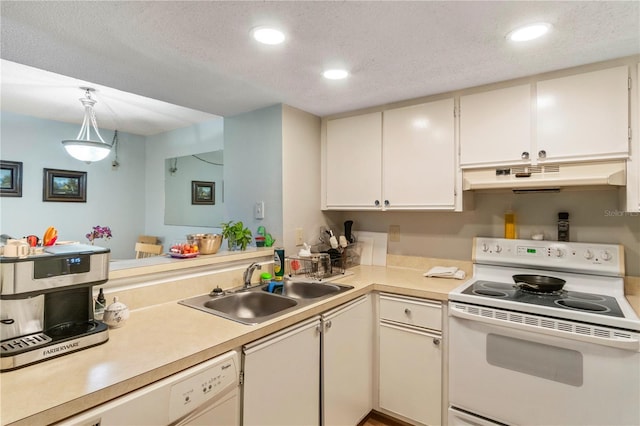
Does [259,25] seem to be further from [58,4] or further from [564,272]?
[564,272]

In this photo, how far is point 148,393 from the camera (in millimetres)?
989

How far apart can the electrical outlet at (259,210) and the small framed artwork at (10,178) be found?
9.42 feet

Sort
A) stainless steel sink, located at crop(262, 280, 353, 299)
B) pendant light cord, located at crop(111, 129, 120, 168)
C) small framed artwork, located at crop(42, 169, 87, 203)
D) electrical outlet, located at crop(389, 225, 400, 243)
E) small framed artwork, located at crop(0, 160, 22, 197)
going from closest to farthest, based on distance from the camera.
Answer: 1. stainless steel sink, located at crop(262, 280, 353, 299)
2. electrical outlet, located at crop(389, 225, 400, 243)
3. small framed artwork, located at crop(0, 160, 22, 197)
4. small framed artwork, located at crop(42, 169, 87, 203)
5. pendant light cord, located at crop(111, 129, 120, 168)

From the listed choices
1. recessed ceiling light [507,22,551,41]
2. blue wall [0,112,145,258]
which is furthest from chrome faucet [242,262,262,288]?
blue wall [0,112,145,258]

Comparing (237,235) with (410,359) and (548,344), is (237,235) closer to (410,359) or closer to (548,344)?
(410,359)

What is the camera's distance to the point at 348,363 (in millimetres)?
1938

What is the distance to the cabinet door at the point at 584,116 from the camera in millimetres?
1693

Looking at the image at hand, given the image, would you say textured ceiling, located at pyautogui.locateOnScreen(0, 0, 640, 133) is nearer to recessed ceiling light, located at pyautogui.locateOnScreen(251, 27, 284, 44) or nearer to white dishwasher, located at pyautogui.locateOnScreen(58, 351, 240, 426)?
recessed ceiling light, located at pyautogui.locateOnScreen(251, 27, 284, 44)

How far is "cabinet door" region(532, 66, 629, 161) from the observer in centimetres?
169

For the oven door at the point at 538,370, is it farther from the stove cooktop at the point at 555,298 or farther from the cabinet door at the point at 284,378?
the cabinet door at the point at 284,378

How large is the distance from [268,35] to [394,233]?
179 cm

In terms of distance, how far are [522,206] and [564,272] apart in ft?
1.53

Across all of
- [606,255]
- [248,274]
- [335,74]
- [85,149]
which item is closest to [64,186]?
[85,149]

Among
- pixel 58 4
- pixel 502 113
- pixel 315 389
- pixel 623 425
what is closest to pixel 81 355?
pixel 315 389
